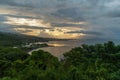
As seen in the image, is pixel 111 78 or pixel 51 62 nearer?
pixel 111 78

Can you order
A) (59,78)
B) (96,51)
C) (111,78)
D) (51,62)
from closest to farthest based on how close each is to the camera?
(59,78)
(111,78)
(51,62)
(96,51)

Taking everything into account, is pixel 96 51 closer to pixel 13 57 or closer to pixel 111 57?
pixel 111 57

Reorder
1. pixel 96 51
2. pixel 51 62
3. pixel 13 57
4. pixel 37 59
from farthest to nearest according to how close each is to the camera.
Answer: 1. pixel 13 57
2. pixel 96 51
3. pixel 37 59
4. pixel 51 62

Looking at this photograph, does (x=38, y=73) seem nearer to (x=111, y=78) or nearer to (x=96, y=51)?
(x=111, y=78)

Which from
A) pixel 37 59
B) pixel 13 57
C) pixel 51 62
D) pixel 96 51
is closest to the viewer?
pixel 51 62

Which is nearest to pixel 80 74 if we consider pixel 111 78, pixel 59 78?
pixel 59 78

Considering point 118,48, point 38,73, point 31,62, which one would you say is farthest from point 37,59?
point 118,48
